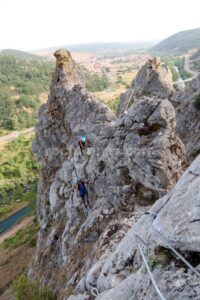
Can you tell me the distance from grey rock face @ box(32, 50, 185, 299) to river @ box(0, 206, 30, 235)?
4262cm

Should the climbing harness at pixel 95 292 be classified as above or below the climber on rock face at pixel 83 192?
above

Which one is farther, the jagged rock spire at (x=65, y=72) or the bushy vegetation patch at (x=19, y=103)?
the bushy vegetation patch at (x=19, y=103)

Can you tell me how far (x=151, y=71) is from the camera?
40.6 m

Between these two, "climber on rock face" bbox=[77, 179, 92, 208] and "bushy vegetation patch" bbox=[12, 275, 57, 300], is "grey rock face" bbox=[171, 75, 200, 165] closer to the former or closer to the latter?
"climber on rock face" bbox=[77, 179, 92, 208]

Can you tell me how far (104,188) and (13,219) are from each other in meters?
54.6

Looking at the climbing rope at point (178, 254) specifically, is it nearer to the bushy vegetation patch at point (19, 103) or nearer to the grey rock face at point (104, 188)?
the grey rock face at point (104, 188)

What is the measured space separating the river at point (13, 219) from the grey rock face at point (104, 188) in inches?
1678

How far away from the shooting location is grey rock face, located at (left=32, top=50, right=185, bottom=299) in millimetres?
14492

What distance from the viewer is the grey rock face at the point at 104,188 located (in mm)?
14492

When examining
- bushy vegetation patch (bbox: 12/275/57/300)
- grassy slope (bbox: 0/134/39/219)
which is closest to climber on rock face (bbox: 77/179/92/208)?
bushy vegetation patch (bbox: 12/275/57/300)

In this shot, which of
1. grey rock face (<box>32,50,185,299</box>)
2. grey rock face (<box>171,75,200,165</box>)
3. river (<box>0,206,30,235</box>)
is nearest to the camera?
grey rock face (<box>32,50,185,299</box>)

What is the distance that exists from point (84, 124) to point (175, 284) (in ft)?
63.5

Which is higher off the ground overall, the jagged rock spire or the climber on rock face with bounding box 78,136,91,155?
the jagged rock spire

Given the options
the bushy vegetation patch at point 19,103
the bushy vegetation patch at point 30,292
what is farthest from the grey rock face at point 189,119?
the bushy vegetation patch at point 19,103
